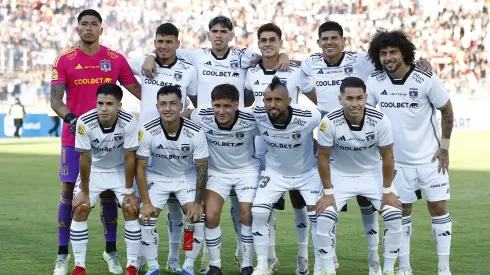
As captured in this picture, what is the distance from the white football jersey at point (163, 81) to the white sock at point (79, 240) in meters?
1.34

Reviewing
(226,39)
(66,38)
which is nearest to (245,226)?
(226,39)

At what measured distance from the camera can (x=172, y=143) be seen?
7.50 meters

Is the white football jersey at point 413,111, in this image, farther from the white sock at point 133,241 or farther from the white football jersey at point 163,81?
the white sock at point 133,241

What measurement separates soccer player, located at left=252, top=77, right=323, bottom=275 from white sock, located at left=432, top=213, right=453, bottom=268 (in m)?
1.08

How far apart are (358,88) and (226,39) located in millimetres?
1854

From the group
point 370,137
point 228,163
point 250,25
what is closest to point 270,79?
point 228,163

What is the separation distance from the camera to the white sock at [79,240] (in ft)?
23.8

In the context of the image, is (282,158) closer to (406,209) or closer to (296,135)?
(296,135)

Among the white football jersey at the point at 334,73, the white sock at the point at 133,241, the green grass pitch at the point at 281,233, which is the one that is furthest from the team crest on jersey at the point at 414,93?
the white sock at the point at 133,241

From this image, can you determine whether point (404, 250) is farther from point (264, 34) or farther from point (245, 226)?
point (264, 34)

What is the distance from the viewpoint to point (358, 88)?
7008 millimetres

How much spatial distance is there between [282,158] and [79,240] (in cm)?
193

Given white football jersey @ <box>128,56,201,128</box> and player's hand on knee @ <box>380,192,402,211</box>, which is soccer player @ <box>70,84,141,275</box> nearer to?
white football jersey @ <box>128,56,201,128</box>

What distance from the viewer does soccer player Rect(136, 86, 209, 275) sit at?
738 cm
